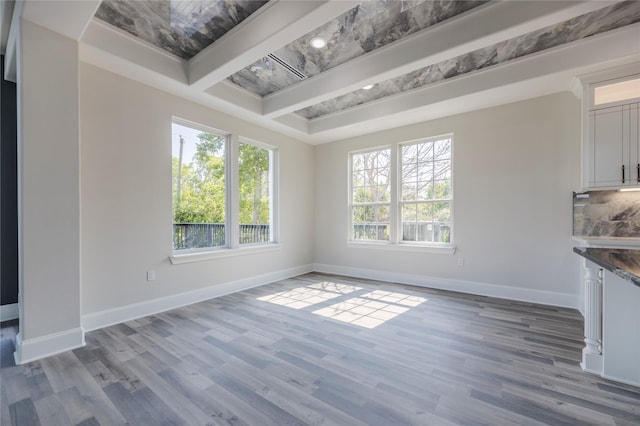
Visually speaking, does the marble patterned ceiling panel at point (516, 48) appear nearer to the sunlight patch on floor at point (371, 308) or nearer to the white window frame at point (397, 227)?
the white window frame at point (397, 227)

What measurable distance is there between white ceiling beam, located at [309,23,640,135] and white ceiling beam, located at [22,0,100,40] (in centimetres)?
338

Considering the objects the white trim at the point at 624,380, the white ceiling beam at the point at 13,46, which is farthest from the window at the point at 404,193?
the white ceiling beam at the point at 13,46

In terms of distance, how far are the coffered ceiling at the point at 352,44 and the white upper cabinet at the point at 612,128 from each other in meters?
0.21

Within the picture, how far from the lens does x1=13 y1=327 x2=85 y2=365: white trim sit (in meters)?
2.19

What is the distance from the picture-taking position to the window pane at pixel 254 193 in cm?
454

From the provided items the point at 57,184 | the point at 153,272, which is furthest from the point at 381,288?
the point at 57,184

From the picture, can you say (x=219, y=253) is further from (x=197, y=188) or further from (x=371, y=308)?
(x=371, y=308)

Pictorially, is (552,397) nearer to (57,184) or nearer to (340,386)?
(340,386)

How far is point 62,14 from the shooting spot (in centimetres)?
219

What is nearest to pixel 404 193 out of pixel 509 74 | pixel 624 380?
pixel 509 74

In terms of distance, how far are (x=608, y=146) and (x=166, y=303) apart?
542cm

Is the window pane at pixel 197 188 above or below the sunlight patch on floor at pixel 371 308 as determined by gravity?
above

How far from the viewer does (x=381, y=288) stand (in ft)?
14.4

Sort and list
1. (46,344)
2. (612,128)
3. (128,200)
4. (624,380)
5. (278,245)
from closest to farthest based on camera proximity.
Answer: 1. (624,380)
2. (46,344)
3. (612,128)
4. (128,200)
5. (278,245)
